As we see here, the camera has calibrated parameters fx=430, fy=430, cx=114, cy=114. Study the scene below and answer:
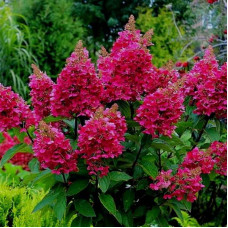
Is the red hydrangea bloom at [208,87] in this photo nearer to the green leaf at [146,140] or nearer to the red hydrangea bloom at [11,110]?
the green leaf at [146,140]

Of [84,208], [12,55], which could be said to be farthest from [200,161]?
[12,55]

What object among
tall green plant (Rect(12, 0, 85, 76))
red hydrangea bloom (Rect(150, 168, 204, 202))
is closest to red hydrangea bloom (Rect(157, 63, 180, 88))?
red hydrangea bloom (Rect(150, 168, 204, 202))

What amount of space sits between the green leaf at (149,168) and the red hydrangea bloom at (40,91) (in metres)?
0.51

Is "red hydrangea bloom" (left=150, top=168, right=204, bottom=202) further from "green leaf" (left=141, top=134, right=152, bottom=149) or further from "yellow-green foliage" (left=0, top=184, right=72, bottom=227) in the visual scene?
"yellow-green foliage" (left=0, top=184, right=72, bottom=227)

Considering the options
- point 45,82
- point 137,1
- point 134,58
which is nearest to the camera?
point 134,58

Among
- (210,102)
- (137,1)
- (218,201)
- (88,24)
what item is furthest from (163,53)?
(210,102)

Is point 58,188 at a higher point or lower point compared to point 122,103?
lower

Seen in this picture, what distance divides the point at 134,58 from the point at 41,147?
546 mm

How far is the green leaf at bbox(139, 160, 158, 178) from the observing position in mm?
1832

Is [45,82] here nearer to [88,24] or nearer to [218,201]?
[218,201]

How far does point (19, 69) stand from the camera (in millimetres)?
6352

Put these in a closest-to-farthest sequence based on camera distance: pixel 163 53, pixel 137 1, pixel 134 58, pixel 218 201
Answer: pixel 134 58, pixel 218 201, pixel 163 53, pixel 137 1

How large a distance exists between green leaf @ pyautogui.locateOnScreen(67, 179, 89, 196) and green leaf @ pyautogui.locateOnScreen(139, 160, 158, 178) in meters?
0.25

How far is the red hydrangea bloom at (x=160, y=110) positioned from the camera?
1.69 m
